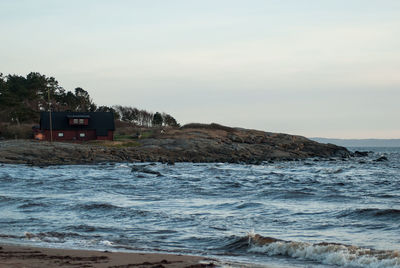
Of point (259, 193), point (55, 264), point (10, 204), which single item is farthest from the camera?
point (259, 193)

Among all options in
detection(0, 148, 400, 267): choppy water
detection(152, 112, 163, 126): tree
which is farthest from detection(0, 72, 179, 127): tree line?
detection(0, 148, 400, 267): choppy water

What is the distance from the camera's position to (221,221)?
18.5 m

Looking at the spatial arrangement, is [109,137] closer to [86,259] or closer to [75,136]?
[75,136]

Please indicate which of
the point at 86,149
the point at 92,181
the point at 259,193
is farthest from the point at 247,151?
the point at 259,193

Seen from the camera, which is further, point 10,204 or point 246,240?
point 10,204

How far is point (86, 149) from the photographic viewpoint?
6788cm

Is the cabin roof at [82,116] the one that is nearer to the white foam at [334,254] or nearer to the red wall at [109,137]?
the red wall at [109,137]

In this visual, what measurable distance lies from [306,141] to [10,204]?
78049 millimetres

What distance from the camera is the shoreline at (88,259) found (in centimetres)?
1083

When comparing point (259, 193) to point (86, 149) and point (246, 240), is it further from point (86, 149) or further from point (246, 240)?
point (86, 149)

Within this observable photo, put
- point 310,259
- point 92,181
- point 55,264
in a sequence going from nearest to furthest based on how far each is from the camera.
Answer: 1. point 55,264
2. point 310,259
3. point 92,181

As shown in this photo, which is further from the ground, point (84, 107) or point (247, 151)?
point (84, 107)

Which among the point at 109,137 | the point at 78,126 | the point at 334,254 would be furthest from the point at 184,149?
the point at 334,254

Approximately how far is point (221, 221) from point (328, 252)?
609 cm
